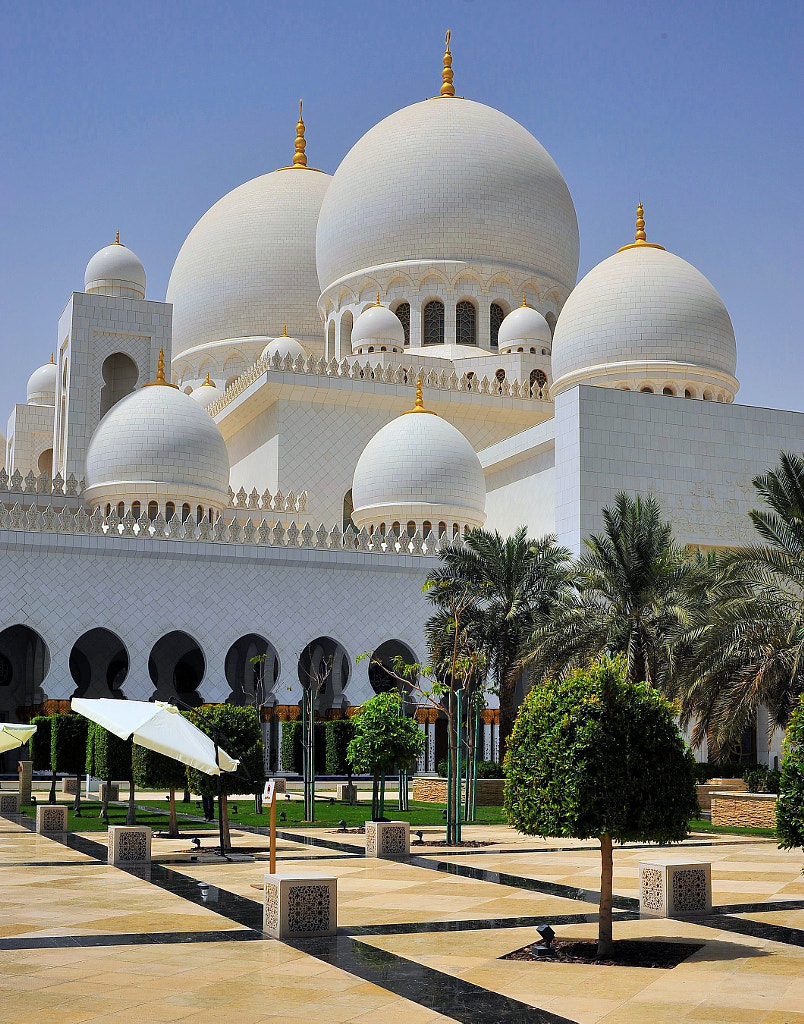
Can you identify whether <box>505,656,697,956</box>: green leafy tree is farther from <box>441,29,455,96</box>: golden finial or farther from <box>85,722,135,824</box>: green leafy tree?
<box>441,29,455,96</box>: golden finial

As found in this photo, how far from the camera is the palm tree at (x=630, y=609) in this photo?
19.5 m

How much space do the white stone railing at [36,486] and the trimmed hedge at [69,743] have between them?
40.1 feet

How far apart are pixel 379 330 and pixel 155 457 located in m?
8.67

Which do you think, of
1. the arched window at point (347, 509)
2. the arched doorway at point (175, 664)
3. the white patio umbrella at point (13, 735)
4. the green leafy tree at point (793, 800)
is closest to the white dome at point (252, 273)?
the arched window at point (347, 509)

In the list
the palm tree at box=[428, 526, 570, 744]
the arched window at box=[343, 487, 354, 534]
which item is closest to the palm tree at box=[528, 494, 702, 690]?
the palm tree at box=[428, 526, 570, 744]

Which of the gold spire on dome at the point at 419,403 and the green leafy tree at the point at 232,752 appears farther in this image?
the gold spire on dome at the point at 419,403

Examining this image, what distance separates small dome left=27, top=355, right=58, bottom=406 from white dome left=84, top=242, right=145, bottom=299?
1163 centimetres

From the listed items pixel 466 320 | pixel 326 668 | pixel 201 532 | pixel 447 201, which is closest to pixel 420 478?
pixel 326 668

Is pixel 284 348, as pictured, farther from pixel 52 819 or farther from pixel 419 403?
pixel 52 819

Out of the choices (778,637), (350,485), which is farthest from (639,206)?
(778,637)

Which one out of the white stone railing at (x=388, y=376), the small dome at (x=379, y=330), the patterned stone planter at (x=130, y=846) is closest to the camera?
the patterned stone planter at (x=130, y=846)

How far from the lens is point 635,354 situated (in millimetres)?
31141

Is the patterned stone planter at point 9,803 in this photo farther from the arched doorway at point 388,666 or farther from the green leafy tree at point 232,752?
the arched doorway at point 388,666

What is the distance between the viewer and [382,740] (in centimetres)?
1576
